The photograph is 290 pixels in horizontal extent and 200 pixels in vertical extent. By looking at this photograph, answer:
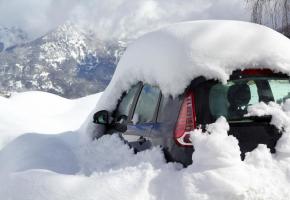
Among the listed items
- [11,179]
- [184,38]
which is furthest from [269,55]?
[11,179]

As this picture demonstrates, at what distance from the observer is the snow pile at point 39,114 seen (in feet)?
27.7

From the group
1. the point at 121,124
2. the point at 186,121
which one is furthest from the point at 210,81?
the point at 121,124

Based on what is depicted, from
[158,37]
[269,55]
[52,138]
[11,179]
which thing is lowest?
[11,179]

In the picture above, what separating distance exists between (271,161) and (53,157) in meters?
3.36

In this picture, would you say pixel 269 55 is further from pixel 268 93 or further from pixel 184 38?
pixel 184 38

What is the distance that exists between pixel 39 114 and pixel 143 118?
7.36 metres

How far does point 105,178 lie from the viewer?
4016mm

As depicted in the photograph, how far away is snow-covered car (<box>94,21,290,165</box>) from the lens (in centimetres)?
395

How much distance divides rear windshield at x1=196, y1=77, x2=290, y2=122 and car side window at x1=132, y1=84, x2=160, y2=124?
2.04ft

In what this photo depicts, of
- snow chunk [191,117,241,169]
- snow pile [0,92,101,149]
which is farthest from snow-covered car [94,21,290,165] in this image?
snow pile [0,92,101,149]

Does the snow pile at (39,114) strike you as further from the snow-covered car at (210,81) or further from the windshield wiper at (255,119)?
the windshield wiper at (255,119)

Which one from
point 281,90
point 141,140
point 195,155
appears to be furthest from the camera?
point 141,140

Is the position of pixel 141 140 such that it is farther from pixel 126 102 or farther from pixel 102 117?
pixel 102 117

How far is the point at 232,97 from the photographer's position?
405 cm
